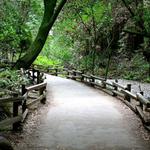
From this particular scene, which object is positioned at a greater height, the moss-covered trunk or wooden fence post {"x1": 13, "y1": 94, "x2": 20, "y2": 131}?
the moss-covered trunk

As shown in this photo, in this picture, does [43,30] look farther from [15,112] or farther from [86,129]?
[15,112]

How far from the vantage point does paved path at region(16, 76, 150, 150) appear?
8.34 meters

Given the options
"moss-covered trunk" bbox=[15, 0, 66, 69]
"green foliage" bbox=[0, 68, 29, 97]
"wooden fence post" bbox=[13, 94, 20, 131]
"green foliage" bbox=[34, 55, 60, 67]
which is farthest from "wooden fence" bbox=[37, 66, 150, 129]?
"green foliage" bbox=[34, 55, 60, 67]

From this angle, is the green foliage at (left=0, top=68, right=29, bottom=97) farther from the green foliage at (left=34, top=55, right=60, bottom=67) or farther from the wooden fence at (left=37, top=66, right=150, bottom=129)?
the green foliage at (left=34, top=55, right=60, bottom=67)

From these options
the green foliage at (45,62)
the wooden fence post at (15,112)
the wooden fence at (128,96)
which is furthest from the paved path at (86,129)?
the green foliage at (45,62)

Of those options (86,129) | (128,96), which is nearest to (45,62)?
(128,96)

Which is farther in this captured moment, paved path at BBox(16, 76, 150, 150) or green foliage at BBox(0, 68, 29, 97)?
green foliage at BBox(0, 68, 29, 97)

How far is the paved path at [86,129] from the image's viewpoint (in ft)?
27.3

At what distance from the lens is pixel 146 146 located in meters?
8.30

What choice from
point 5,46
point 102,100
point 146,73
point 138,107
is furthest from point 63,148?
point 146,73

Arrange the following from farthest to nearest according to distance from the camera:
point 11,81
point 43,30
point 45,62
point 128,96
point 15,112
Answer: point 45,62, point 43,30, point 11,81, point 128,96, point 15,112

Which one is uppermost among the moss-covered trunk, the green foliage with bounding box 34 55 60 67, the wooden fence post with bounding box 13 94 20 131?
the moss-covered trunk

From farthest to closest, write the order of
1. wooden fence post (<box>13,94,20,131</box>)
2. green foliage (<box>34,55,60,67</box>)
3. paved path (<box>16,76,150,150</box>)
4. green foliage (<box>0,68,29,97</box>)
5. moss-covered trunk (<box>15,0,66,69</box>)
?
green foliage (<box>34,55,60,67</box>), moss-covered trunk (<box>15,0,66,69</box>), green foliage (<box>0,68,29,97</box>), wooden fence post (<box>13,94,20,131</box>), paved path (<box>16,76,150,150</box>)

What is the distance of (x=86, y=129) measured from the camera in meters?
10.1
